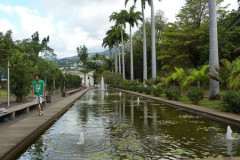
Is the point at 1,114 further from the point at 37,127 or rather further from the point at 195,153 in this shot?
the point at 195,153

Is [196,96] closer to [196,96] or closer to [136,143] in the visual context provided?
[196,96]

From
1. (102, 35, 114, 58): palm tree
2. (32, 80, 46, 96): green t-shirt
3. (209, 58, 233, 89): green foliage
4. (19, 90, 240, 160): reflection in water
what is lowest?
(19, 90, 240, 160): reflection in water

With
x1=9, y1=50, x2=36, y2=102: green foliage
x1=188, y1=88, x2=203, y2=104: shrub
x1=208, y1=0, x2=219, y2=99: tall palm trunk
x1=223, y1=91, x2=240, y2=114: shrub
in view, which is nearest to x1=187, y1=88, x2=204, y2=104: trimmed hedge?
x1=188, y1=88, x2=203, y2=104: shrub

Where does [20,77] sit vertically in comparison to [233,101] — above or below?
above

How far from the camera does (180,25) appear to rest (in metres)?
43.1

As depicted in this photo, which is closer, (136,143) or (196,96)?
(136,143)

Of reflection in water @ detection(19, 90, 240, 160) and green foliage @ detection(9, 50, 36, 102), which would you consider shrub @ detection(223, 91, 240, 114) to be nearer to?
reflection in water @ detection(19, 90, 240, 160)

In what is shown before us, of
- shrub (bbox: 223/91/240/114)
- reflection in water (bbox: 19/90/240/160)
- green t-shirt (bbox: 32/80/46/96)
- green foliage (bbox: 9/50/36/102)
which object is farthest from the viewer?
green foliage (bbox: 9/50/36/102)

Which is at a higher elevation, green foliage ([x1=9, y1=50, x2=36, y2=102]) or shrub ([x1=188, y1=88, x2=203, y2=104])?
green foliage ([x1=9, y1=50, x2=36, y2=102])

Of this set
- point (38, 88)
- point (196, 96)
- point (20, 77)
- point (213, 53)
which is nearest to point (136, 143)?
point (38, 88)

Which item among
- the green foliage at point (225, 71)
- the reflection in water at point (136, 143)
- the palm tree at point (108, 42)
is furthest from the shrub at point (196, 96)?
the palm tree at point (108, 42)

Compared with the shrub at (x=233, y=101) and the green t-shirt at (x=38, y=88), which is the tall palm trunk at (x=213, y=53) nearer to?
the shrub at (x=233, y=101)

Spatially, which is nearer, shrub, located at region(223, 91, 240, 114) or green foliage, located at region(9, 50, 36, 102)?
shrub, located at region(223, 91, 240, 114)

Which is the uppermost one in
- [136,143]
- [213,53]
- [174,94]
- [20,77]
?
[213,53]
